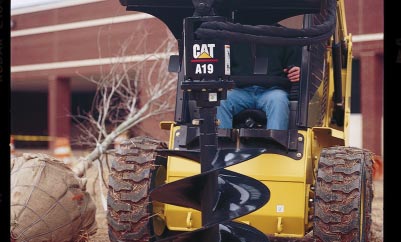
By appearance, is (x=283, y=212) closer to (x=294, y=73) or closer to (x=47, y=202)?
(x=294, y=73)

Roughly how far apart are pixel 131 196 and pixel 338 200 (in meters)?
1.26

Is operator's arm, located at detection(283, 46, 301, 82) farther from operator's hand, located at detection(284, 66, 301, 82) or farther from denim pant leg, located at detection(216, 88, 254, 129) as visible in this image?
denim pant leg, located at detection(216, 88, 254, 129)

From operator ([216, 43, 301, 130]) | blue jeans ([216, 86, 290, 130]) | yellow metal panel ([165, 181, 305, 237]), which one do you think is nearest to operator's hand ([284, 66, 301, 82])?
operator ([216, 43, 301, 130])

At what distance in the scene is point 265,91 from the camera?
4.36 metres

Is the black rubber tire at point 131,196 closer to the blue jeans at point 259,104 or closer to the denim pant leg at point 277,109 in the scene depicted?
the blue jeans at point 259,104

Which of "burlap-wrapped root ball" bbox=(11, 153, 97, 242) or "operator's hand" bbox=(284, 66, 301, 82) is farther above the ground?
"operator's hand" bbox=(284, 66, 301, 82)

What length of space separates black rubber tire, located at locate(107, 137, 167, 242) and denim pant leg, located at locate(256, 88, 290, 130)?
765 millimetres

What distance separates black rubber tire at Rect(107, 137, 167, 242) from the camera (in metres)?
4.15

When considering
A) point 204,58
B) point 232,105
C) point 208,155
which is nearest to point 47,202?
point 232,105

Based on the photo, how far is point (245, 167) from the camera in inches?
161

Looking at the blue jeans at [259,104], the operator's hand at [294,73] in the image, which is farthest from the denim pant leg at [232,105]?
the operator's hand at [294,73]

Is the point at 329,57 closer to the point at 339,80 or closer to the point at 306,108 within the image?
the point at 339,80

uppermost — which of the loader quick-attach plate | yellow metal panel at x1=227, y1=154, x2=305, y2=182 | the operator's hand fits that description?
the loader quick-attach plate

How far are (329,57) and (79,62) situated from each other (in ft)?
23.8
